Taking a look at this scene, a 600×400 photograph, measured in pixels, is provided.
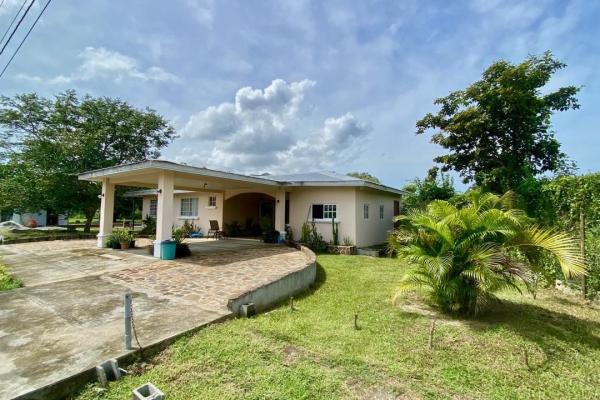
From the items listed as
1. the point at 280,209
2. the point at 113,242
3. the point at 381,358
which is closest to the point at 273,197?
the point at 280,209

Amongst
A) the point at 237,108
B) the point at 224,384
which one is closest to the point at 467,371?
the point at 224,384

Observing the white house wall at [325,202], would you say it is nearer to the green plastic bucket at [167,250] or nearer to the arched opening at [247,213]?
the arched opening at [247,213]

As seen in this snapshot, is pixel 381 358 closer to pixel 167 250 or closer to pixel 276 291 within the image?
pixel 276 291

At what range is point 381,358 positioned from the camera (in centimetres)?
354

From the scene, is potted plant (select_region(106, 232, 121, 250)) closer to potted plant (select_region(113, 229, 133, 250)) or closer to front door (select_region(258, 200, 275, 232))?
potted plant (select_region(113, 229, 133, 250))

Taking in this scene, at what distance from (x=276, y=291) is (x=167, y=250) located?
16.8 feet

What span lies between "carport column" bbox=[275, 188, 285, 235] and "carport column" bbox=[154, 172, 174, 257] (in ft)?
16.9

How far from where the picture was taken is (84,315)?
14.4 feet

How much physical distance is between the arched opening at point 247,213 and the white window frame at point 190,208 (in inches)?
96.9

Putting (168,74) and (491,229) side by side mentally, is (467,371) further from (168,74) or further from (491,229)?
(168,74)

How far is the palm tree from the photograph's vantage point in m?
4.47

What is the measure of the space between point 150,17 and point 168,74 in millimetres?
4042

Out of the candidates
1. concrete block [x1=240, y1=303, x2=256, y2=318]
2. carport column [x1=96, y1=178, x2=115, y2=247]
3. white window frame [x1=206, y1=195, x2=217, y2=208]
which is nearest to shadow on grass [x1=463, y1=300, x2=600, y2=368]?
concrete block [x1=240, y1=303, x2=256, y2=318]

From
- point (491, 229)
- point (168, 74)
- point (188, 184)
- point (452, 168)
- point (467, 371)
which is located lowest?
point (467, 371)
